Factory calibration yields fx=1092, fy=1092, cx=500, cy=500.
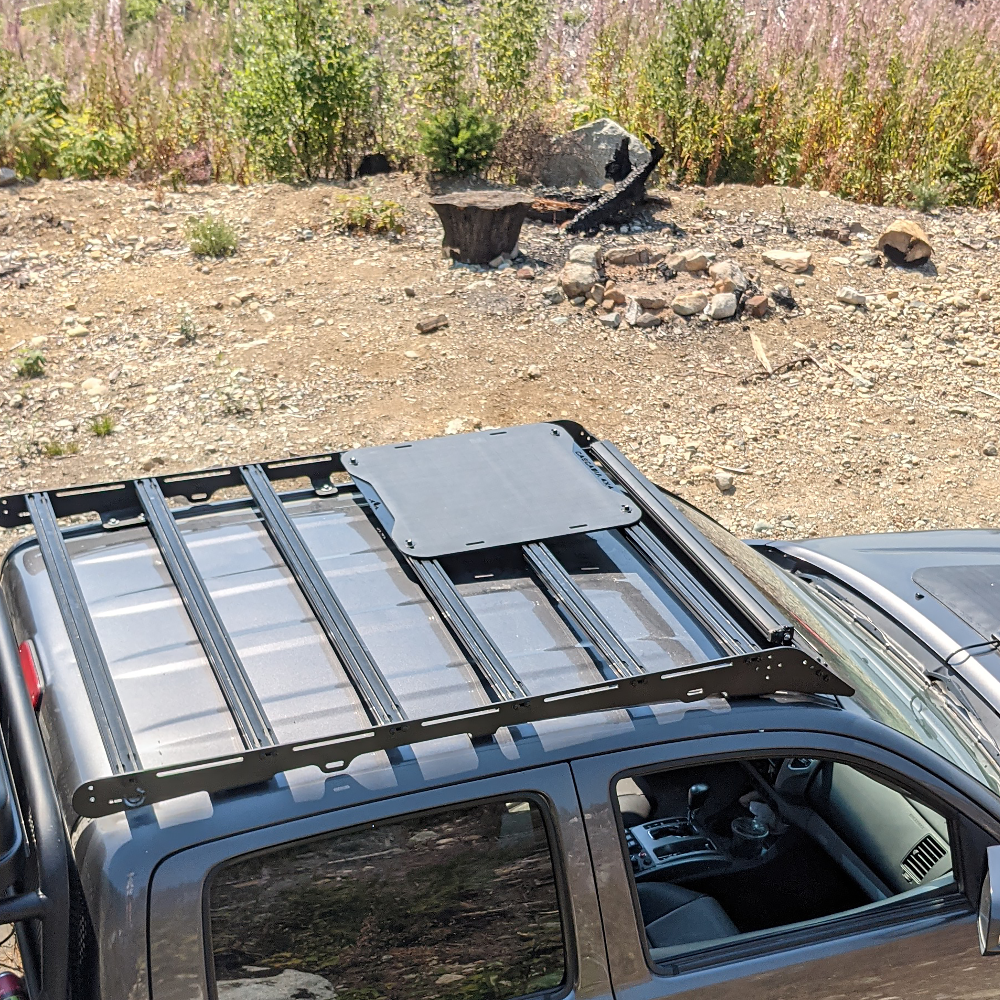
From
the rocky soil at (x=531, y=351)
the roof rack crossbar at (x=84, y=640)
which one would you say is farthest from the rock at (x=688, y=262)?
the roof rack crossbar at (x=84, y=640)

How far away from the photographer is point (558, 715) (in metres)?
2.05

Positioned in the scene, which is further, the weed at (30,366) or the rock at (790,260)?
the rock at (790,260)

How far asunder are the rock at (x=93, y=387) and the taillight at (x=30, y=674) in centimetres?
510

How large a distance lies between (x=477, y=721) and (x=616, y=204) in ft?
25.5

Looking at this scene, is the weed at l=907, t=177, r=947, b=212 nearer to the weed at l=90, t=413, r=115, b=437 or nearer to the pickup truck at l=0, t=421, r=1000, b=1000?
the weed at l=90, t=413, r=115, b=437

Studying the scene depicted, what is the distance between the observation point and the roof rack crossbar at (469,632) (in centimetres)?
215

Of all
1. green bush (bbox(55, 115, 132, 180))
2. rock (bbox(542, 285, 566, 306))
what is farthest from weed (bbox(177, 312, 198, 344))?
green bush (bbox(55, 115, 132, 180))

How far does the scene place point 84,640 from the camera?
7.29ft

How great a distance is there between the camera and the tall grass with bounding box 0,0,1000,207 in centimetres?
1012

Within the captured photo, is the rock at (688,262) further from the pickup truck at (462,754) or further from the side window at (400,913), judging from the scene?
the side window at (400,913)

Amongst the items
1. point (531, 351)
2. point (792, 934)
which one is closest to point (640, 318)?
point (531, 351)

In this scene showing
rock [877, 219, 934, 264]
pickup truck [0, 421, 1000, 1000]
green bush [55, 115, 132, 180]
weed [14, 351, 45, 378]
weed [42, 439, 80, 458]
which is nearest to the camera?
pickup truck [0, 421, 1000, 1000]

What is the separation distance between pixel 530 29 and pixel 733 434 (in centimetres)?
550

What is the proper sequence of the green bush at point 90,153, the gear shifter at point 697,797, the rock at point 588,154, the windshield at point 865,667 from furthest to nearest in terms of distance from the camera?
the green bush at point 90,153
the rock at point 588,154
the gear shifter at point 697,797
the windshield at point 865,667
